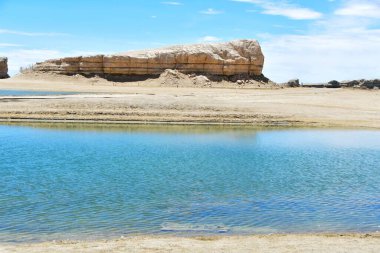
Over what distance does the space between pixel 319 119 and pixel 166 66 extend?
→ 3394 cm

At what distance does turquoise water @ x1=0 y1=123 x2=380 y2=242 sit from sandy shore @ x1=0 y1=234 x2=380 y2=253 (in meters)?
0.77

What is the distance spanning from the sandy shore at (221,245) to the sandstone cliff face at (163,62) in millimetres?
56172

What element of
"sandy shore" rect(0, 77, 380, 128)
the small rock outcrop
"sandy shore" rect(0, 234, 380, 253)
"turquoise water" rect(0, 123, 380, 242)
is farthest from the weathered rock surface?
"sandy shore" rect(0, 234, 380, 253)

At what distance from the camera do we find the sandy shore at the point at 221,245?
27.8 feet

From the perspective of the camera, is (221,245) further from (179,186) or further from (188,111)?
(188,111)

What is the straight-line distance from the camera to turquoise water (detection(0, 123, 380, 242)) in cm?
1068

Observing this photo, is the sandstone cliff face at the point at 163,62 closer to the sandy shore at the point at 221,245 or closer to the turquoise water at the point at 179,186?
the turquoise water at the point at 179,186

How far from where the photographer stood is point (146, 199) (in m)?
12.6

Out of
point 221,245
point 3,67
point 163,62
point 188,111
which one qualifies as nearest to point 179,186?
point 221,245

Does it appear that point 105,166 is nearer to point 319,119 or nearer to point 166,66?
point 319,119

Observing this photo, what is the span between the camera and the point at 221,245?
A: 8859 millimetres

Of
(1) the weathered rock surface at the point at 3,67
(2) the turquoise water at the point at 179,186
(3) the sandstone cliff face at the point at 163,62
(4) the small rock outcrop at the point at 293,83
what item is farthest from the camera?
(1) the weathered rock surface at the point at 3,67

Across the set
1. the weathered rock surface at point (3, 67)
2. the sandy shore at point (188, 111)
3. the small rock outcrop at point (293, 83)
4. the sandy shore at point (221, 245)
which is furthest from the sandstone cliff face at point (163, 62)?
the sandy shore at point (221, 245)

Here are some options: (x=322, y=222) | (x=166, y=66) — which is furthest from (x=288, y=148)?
(x=166, y=66)
